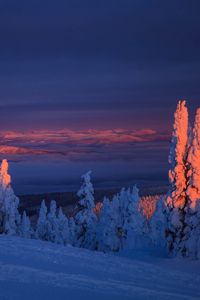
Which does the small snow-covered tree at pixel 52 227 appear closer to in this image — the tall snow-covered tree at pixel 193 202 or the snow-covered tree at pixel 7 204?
the snow-covered tree at pixel 7 204

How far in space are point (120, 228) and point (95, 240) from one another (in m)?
4.00

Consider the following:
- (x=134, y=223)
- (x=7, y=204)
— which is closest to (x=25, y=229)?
(x=7, y=204)

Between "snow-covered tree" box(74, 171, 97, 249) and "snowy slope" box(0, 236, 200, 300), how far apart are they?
38734 millimetres

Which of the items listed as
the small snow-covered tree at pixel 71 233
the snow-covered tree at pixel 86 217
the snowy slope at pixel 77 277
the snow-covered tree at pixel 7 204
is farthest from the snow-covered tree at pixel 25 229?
the snowy slope at pixel 77 277

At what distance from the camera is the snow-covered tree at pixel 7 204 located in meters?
67.9

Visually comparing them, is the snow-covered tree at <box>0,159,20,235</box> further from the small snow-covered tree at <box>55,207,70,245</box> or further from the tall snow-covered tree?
the tall snow-covered tree

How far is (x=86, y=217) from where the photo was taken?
64.9 m

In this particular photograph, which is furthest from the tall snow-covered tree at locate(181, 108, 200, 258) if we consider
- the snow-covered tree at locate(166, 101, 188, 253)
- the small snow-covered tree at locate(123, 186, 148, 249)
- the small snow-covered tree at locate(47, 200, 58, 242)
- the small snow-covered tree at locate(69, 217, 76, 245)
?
the small snow-covered tree at locate(47, 200, 58, 242)

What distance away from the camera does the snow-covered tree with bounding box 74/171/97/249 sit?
63.3 m

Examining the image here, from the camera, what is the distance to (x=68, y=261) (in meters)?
20.0

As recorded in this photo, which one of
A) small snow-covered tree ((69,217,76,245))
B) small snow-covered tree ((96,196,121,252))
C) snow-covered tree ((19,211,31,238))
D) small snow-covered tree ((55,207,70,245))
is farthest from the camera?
snow-covered tree ((19,211,31,238))

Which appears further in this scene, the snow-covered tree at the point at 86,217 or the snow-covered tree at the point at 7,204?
the snow-covered tree at the point at 7,204

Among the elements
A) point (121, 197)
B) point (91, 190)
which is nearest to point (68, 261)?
point (91, 190)

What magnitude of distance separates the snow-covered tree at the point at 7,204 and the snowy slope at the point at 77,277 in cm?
4393
